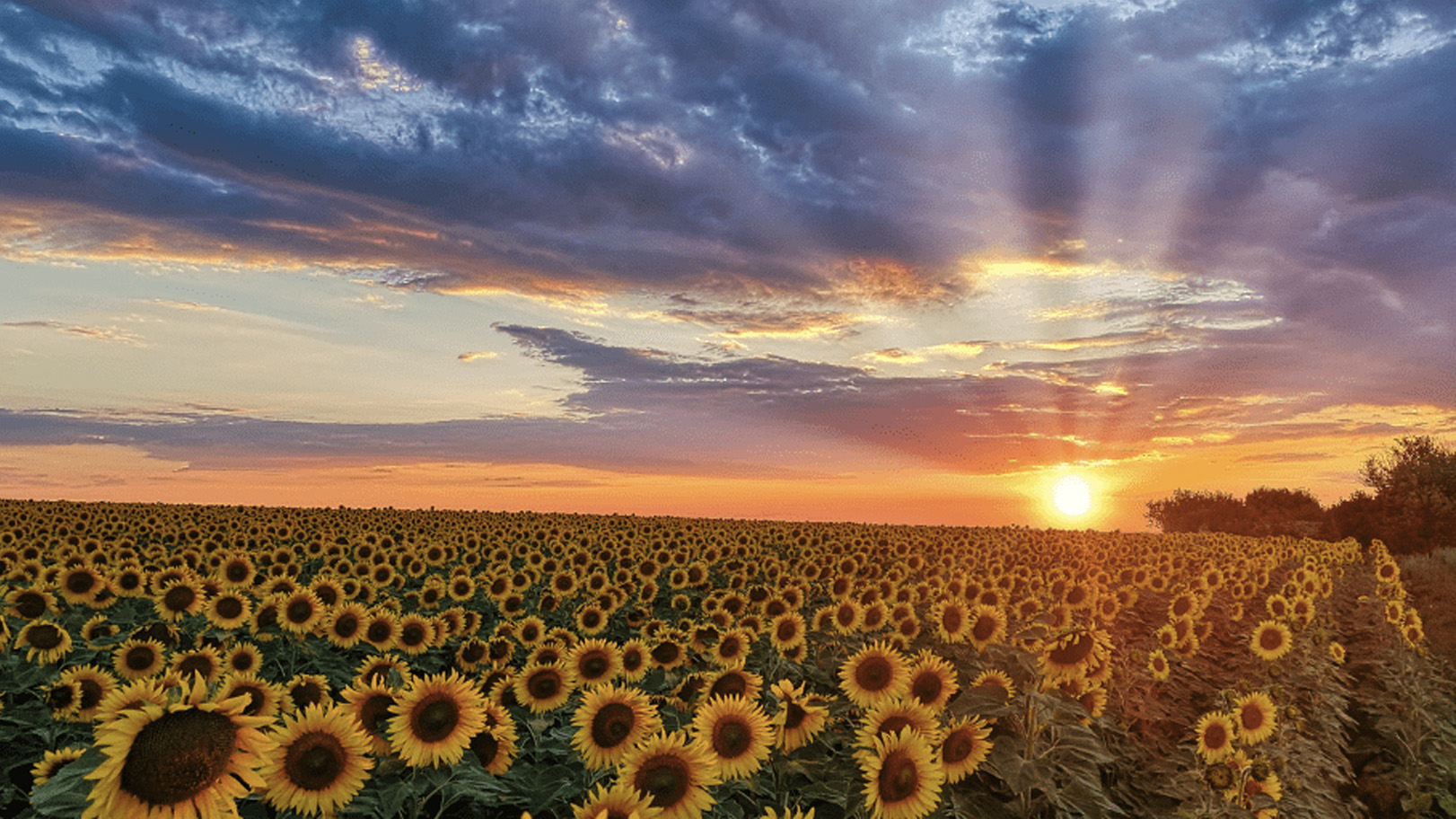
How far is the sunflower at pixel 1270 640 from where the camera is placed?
41.0 feet

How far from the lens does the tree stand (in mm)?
56062

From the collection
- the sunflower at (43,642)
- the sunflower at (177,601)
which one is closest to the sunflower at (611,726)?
the sunflower at (43,642)

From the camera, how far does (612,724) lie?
5.29 metres

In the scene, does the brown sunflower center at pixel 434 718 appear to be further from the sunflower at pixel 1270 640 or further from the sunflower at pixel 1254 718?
the sunflower at pixel 1270 640

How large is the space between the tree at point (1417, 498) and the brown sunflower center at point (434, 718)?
218 feet

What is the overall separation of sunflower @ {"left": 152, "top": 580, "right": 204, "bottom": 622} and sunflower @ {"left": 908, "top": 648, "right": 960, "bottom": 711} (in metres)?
9.36

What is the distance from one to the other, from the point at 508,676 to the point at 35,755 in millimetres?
3841

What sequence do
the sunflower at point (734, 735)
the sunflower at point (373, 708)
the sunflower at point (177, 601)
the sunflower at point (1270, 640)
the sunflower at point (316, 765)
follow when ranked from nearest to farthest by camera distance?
the sunflower at point (316, 765)
the sunflower at point (734, 735)
the sunflower at point (373, 708)
the sunflower at point (177, 601)
the sunflower at point (1270, 640)

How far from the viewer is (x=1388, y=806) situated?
12.1 m

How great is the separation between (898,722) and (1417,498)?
2671 inches

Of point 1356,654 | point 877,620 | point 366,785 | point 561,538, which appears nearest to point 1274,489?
point 1356,654

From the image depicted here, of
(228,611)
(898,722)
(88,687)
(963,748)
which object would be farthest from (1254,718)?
(228,611)

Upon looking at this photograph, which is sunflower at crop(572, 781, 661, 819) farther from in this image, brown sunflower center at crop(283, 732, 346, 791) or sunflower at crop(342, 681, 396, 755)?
sunflower at crop(342, 681, 396, 755)

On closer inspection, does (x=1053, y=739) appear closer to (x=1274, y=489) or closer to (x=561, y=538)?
(x=561, y=538)
